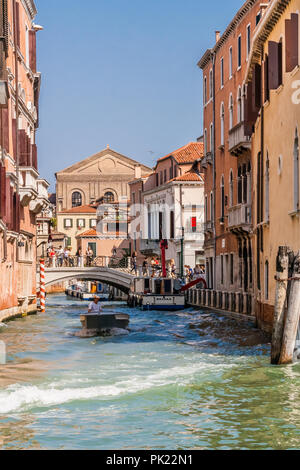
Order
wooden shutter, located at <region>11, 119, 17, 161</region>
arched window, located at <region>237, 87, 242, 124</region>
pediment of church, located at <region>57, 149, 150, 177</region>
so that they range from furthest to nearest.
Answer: pediment of church, located at <region>57, 149, 150, 177</region> < arched window, located at <region>237, 87, 242, 124</region> < wooden shutter, located at <region>11, 119, 17, 161</region>

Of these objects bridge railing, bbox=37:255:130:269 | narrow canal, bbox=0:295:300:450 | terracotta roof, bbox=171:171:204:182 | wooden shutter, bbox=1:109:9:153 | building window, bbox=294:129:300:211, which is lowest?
narrow canal, bbox=0:295:300:450

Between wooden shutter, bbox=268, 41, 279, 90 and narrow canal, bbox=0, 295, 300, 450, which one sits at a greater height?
wooden shutter, bbox=268, 41, 279, 90

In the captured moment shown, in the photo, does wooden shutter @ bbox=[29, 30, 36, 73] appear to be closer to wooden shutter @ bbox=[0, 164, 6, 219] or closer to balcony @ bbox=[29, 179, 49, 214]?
balcony @ bbox=[29, 179, 49, 214]

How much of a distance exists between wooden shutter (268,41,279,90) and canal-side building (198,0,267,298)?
9721 millimetres

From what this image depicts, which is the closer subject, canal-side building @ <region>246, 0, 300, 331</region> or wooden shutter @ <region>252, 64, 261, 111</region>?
canal-side building @ <region>246, 0, 300, 331</region>

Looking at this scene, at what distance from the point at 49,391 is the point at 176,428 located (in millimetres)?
3054

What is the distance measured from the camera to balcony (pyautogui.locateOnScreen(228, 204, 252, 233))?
95.2 ft

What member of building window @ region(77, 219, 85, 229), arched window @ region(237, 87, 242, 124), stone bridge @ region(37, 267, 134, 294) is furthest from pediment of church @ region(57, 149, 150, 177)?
arched window @ region(237, 87, 242, 124)

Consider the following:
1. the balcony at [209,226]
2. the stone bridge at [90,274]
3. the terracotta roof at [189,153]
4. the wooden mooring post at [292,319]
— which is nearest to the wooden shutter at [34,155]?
the balcony at [209,226]

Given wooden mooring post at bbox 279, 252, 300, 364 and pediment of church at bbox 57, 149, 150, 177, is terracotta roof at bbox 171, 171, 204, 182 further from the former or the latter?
wooden mooring post at bbox 279, 252, 300, 364

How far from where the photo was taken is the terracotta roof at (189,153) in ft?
179

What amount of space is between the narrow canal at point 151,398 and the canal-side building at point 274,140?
6.73 ft

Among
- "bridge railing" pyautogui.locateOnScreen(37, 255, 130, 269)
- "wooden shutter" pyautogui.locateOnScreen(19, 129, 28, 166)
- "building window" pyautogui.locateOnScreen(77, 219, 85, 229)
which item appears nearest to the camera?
"wooden shutter" pyautogui.locateOnScreen(19, 129, 28, 166)
